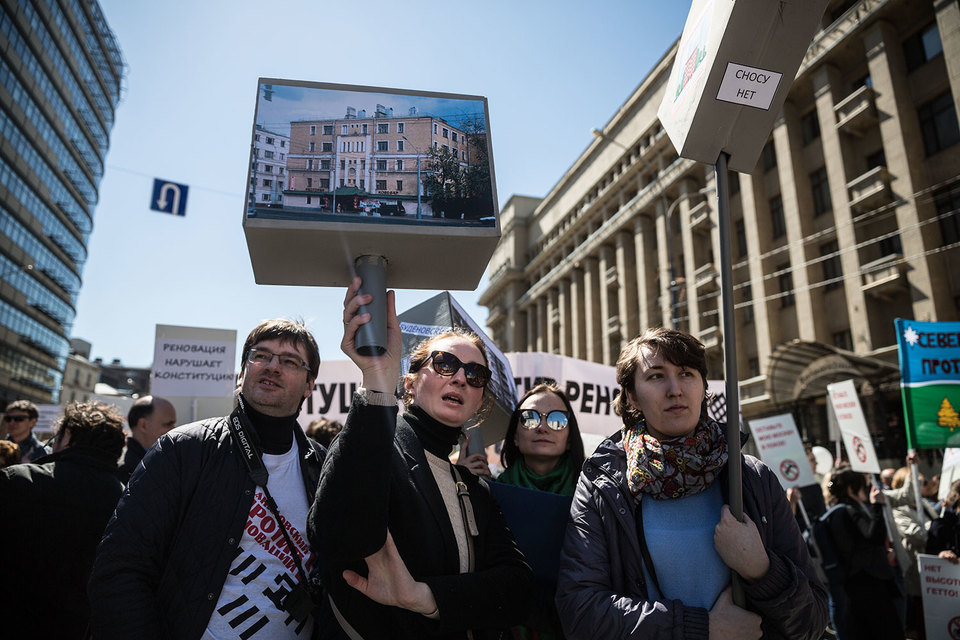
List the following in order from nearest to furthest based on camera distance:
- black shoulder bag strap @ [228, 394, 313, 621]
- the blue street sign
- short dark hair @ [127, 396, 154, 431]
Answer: black shoulder bag strap @ [228, 394, 313, 621]
short dark hair @ [127, 396, 154, 431]
the blue street sign

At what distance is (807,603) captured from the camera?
1842mm

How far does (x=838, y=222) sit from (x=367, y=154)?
803 inches

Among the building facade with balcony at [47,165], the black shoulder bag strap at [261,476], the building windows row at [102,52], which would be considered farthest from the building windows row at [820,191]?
the building windows row at [102,52]

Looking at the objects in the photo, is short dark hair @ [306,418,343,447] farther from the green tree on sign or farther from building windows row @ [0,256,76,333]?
building windows row @ [0,256,76,333]

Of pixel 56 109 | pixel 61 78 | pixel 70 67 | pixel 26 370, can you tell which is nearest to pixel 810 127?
pixel 56 109

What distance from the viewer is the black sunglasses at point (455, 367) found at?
2.06m

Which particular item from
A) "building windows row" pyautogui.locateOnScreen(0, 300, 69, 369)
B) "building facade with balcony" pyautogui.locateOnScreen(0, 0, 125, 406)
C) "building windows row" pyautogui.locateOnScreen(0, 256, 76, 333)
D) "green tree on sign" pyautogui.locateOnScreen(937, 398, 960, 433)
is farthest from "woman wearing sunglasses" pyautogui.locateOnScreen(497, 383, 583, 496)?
"building windows row" pyautogui.locateOnScreen(0, 300, 69, 369)

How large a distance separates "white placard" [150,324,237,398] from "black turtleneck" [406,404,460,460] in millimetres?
6369

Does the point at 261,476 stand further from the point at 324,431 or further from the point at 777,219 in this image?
the point at 777,219

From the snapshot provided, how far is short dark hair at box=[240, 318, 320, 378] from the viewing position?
247 centimetres

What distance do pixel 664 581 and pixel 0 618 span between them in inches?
117

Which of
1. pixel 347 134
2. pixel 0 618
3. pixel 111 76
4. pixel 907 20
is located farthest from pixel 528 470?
pixel 111 76

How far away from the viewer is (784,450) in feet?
26.8

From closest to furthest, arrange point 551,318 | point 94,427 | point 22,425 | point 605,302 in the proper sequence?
point 94,427
point 22,425
point 605,302
point 551,318
